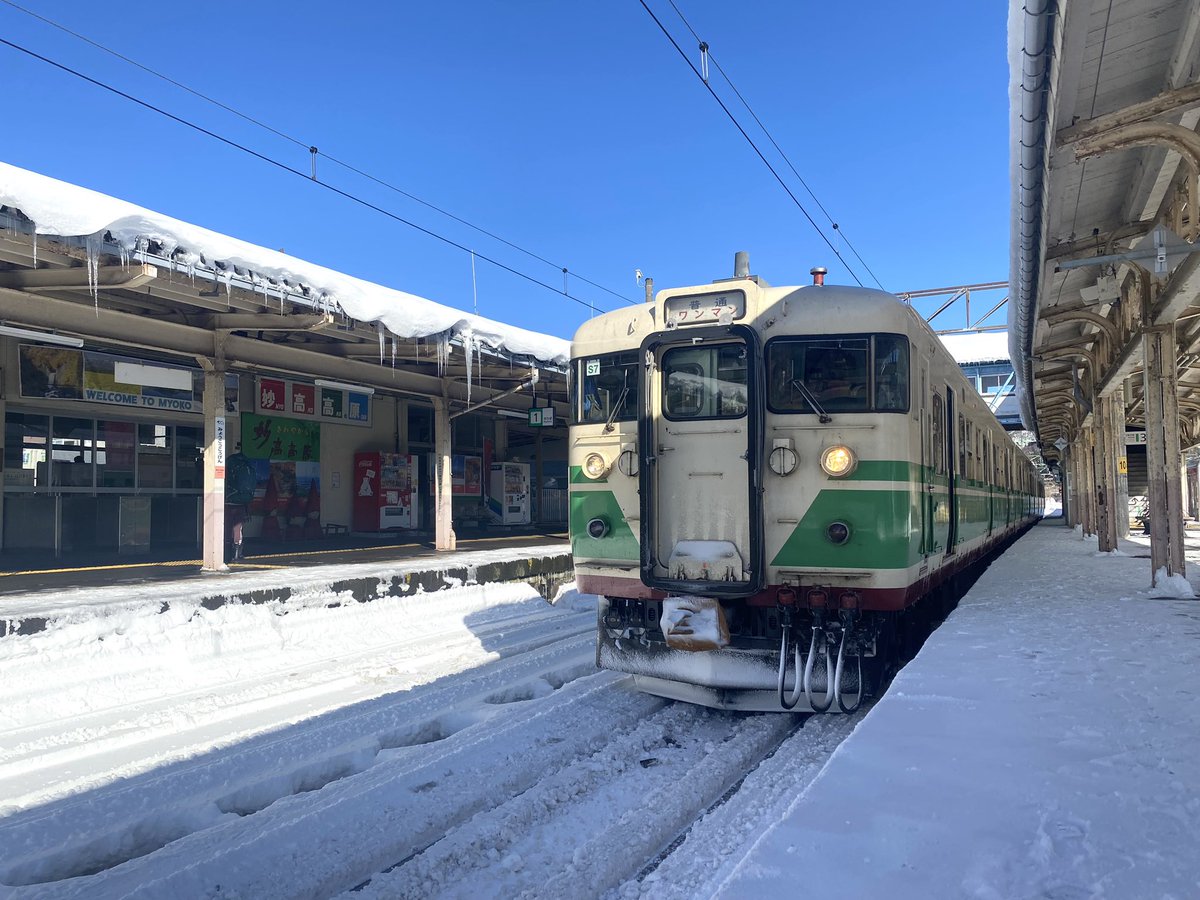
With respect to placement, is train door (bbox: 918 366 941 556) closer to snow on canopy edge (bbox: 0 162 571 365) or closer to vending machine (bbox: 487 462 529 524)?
snow on canopy edge (bbox: 0 162 571 365)

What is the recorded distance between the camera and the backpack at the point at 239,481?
14.2 meters

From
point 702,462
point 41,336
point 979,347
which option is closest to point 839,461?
point 702,462

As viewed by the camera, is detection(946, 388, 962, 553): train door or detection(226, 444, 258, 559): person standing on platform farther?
detection(226, 444, 258, 559): person standing on platform

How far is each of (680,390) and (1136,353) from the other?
9377 mm

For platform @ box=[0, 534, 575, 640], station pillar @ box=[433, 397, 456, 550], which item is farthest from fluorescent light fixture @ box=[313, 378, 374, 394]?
platform @ box=[0, 534, 575, 640]

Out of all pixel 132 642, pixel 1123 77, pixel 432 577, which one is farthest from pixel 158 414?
pixel 1123 77

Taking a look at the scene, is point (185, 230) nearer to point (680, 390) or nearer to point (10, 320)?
point (10, 320)

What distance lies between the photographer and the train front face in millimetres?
5863

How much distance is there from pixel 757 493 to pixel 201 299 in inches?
293

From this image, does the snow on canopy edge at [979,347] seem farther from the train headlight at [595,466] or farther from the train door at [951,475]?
the train headlight at [595,466]

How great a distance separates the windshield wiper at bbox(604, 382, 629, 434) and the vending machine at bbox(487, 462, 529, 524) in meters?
18.9

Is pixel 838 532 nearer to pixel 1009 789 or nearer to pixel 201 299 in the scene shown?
pixel 1009 789

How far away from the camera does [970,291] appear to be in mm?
25094

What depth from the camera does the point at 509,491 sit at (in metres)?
25.7
